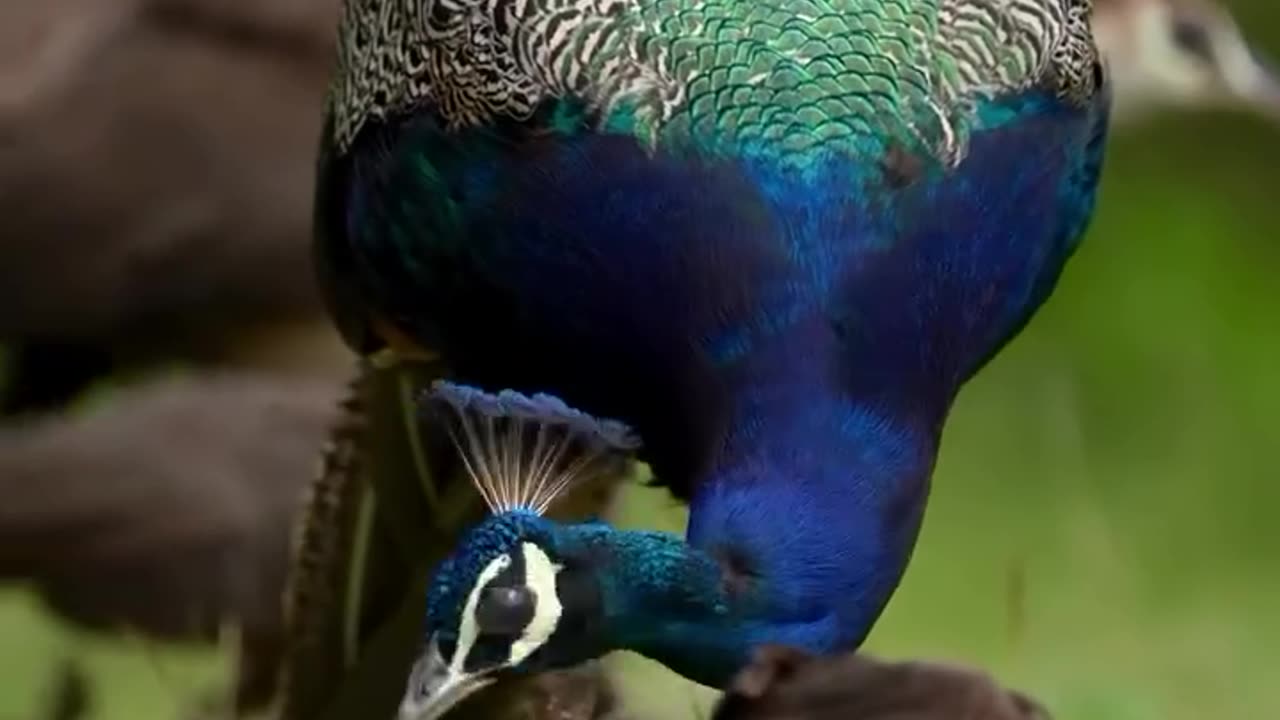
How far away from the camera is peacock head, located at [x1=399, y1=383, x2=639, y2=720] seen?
1410mm

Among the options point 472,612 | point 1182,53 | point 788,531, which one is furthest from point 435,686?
point 1182,53

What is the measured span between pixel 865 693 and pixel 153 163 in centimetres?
132

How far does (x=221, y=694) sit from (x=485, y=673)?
1.05 metres

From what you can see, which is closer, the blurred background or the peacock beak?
the peacock beak

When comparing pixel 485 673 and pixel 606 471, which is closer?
pixel 485 673

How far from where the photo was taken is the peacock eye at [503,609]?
1396 millimetres

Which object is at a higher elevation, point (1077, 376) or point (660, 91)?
point (660, 91)

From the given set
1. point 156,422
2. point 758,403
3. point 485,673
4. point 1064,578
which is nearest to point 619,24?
point 758,403

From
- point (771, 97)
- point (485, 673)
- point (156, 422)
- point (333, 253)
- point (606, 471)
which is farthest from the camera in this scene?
point (156, 422)

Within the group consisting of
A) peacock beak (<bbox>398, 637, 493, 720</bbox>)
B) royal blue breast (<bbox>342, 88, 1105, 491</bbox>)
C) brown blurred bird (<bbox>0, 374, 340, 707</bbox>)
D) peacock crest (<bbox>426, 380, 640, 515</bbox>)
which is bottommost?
brown blurred bird (<bbox>0, 374, 340, 707</bbox>)

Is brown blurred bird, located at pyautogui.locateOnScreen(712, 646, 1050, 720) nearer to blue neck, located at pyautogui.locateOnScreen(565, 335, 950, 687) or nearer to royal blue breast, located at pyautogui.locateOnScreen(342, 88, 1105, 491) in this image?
blue neck, located at pyautogui.locateOnScreen(565, 335, 950, 687)

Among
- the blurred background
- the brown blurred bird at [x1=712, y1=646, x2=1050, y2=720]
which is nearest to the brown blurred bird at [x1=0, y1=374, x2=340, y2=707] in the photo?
the blurred background

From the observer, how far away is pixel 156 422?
236cm

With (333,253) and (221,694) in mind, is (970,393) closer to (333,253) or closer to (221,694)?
(221,694)
